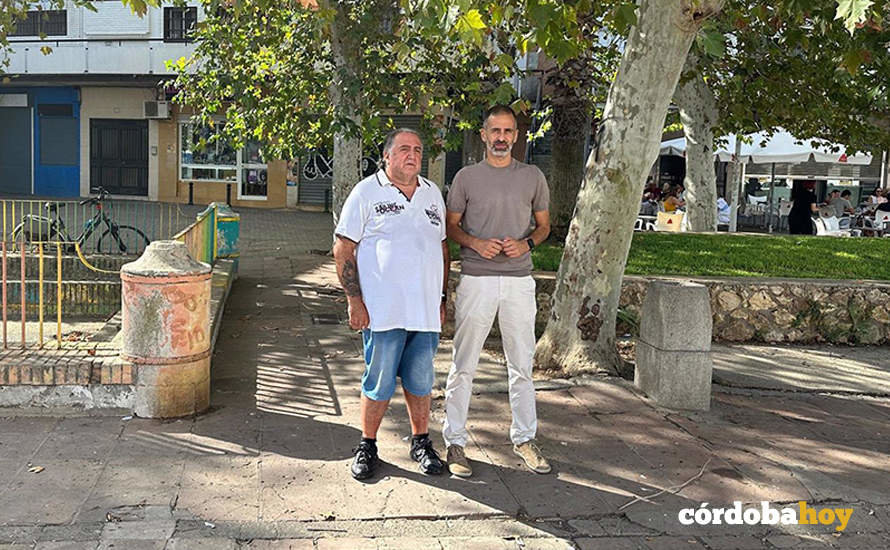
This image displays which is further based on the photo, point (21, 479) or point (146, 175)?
point (146, 175)

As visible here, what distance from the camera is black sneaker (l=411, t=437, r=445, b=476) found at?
491cm

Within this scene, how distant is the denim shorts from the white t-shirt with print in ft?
0.31

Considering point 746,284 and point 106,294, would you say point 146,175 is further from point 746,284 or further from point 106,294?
point 746,284

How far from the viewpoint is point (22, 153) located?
29969 mm

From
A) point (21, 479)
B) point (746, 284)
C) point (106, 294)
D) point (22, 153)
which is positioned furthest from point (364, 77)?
point (22, 153)

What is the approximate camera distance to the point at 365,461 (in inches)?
191

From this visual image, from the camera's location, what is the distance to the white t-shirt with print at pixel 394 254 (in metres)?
4.68

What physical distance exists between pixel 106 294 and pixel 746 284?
707 centimetres

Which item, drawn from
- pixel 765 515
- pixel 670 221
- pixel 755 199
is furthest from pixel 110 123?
pixel 765 515

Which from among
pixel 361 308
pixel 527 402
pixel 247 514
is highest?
pixel 361 308

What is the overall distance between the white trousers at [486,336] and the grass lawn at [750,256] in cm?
460

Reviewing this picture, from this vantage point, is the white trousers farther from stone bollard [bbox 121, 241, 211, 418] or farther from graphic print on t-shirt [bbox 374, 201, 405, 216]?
stone bollard [bbox 121, 241, 211, 418]

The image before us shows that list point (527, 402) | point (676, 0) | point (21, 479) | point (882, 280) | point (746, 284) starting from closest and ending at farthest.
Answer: point (21, 479) < point (527, 402) < point (676, 0) < point (746, 284) < point (882, 280)

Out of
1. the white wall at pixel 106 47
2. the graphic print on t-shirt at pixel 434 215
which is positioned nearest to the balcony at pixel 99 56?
the white wall at pixel 106 47
